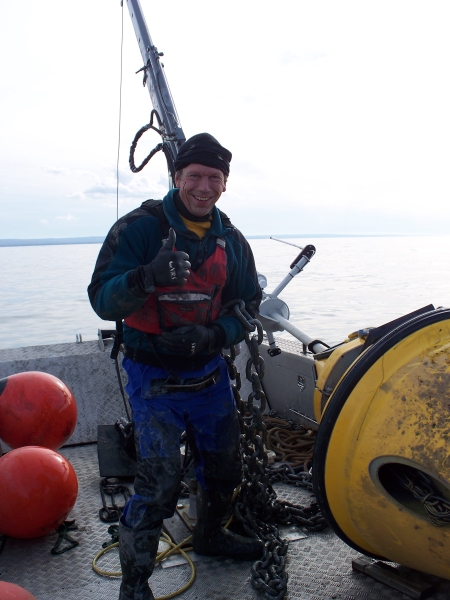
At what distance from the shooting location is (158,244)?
259cm

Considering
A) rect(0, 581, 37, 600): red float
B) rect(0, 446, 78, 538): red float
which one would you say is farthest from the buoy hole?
A: rect(0, 446, 78, 538): red float

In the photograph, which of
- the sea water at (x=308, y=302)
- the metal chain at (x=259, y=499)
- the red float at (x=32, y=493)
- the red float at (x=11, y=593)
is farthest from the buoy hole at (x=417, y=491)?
the sea water at (x=308, y=302)

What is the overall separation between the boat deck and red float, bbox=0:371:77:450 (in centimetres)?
69

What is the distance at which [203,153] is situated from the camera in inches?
103

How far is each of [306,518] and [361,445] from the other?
4.07 feet

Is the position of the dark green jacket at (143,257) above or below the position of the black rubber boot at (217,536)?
above

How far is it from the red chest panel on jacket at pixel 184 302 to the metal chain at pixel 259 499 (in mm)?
205

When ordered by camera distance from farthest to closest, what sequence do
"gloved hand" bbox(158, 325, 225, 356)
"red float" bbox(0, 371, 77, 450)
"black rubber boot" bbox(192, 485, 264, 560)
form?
1. "red float" bbox(0, 371, 77, 450)
2. "black rubber boot" bbox(192, 485, 264, 560)
3. "gloved hand" bbox(158, 325, 225, 356)

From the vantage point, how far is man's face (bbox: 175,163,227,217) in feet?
8.57

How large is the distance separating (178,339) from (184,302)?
0.63ft

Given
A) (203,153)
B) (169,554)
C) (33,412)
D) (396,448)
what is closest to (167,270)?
(203,153)

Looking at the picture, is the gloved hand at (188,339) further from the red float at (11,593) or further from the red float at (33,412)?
the red float at (33,412)

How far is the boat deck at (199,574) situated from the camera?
2548mm

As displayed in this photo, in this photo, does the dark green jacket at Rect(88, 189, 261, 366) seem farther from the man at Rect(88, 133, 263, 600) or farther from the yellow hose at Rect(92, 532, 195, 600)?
the yellow hose at Rect(92, 532, 195, 600)
